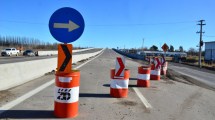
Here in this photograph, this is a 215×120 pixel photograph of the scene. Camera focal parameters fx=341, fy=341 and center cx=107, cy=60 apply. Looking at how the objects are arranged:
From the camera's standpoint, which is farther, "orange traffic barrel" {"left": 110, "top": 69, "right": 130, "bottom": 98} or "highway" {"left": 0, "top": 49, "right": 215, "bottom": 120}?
"orange traffic barrel" {"left": 110, "top": 69, "right": 130, "bottom": 98}

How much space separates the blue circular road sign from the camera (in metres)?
7.97

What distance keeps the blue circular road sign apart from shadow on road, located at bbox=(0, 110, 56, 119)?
68.9 inches

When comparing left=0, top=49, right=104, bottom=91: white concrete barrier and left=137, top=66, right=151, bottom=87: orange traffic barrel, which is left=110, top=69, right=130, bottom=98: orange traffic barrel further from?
left=0, top=49, right=104, bottom=91: white concrete barrier

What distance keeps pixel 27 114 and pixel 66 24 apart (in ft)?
7.43

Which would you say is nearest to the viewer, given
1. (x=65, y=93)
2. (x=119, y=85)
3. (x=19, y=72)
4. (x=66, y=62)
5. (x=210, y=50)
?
(x=65, y=93)

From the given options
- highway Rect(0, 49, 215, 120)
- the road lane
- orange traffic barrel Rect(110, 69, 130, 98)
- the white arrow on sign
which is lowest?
the road lane

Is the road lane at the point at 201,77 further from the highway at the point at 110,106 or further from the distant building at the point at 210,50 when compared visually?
the distant building at the point at 210,50

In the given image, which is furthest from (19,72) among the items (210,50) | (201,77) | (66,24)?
(210,50)

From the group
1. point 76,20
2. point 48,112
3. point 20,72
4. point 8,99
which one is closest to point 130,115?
point 48,112

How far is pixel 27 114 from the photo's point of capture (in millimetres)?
7805

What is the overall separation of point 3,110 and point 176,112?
436cm

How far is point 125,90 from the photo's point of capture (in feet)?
36.1

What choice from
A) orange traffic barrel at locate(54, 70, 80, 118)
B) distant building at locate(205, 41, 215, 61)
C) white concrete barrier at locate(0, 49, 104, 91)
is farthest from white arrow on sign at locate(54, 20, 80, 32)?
distant building at locate(205, 41, 215, 61)

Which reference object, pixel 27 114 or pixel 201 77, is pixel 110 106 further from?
pixel 201 77
